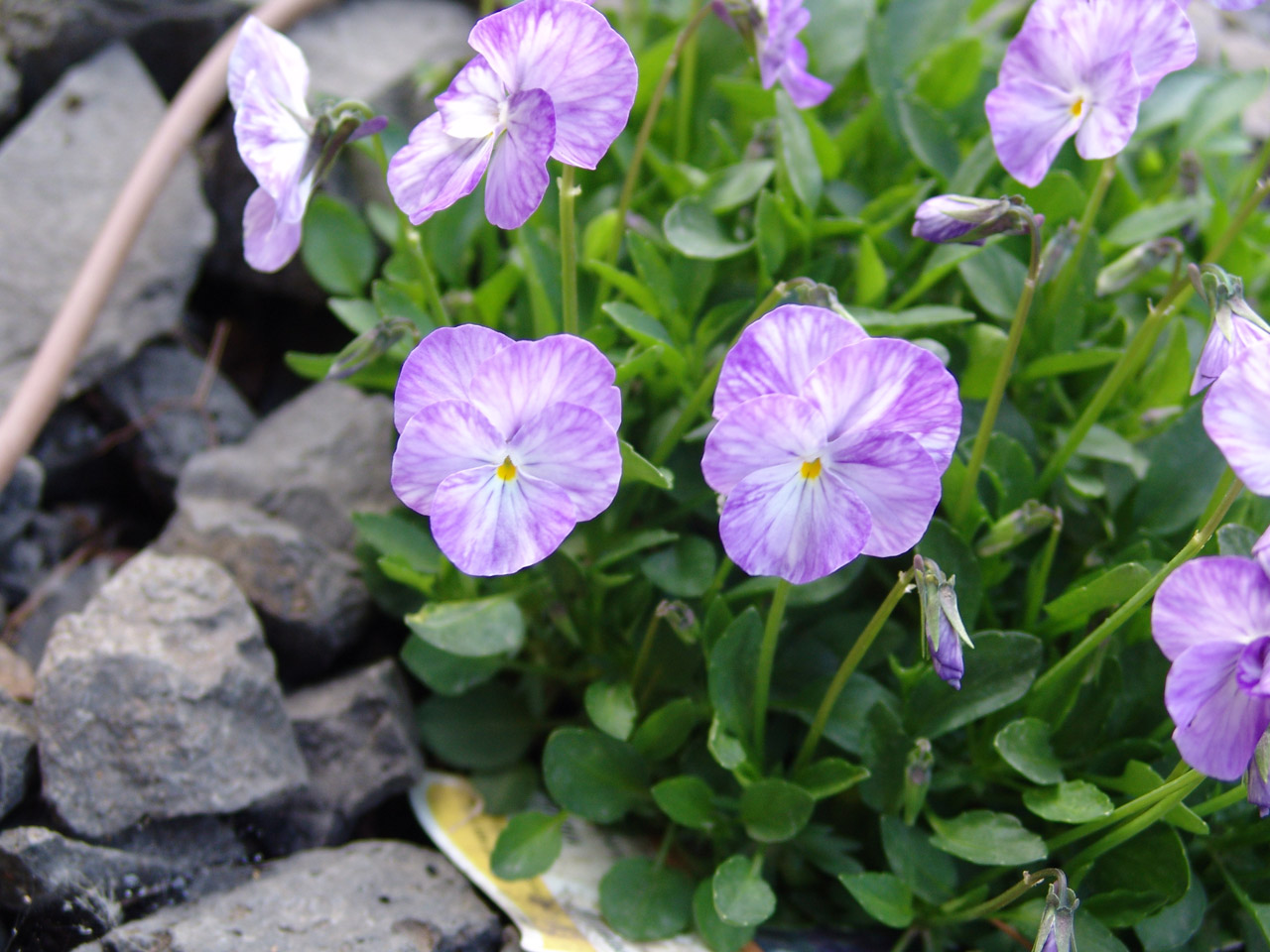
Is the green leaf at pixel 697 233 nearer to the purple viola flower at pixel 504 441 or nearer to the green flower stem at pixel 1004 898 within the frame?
the purple viola flower at pixel 504 441

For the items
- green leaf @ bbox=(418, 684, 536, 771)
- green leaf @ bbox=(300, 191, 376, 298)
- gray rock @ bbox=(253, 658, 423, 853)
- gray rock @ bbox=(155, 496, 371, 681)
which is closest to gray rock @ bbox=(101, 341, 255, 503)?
gray rock @ bbox=(155, 496, 371, 681)

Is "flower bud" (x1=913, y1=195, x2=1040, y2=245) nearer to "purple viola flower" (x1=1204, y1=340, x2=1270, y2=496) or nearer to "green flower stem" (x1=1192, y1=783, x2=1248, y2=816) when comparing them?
"purple viola flower" (x1=1204, y1=340, x2=1270, y2=496)

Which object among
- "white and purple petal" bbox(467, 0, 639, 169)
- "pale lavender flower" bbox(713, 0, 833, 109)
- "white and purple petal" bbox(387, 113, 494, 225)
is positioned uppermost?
"white and purple petal" bbox(467, 0, 639, 169)

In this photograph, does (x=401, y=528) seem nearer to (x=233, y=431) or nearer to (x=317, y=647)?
(x=317, y=647)

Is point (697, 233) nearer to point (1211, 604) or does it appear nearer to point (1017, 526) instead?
point (1017, 526)

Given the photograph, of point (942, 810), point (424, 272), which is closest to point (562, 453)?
point (424, 272)

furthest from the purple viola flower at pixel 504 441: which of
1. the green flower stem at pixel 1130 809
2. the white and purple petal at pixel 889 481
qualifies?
the green flower stem at pixel 1130 809

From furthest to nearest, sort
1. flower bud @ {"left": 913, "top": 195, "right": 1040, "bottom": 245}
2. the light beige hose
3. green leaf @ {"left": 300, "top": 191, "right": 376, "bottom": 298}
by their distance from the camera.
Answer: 1. green leaf @ {"left": 300, "top": 191, "right": 376, "bottom": 298}
2. the light beige hose
3. flower bud @ {"left": 913, "top": 195, "right": 1040, "bottom": 245}
